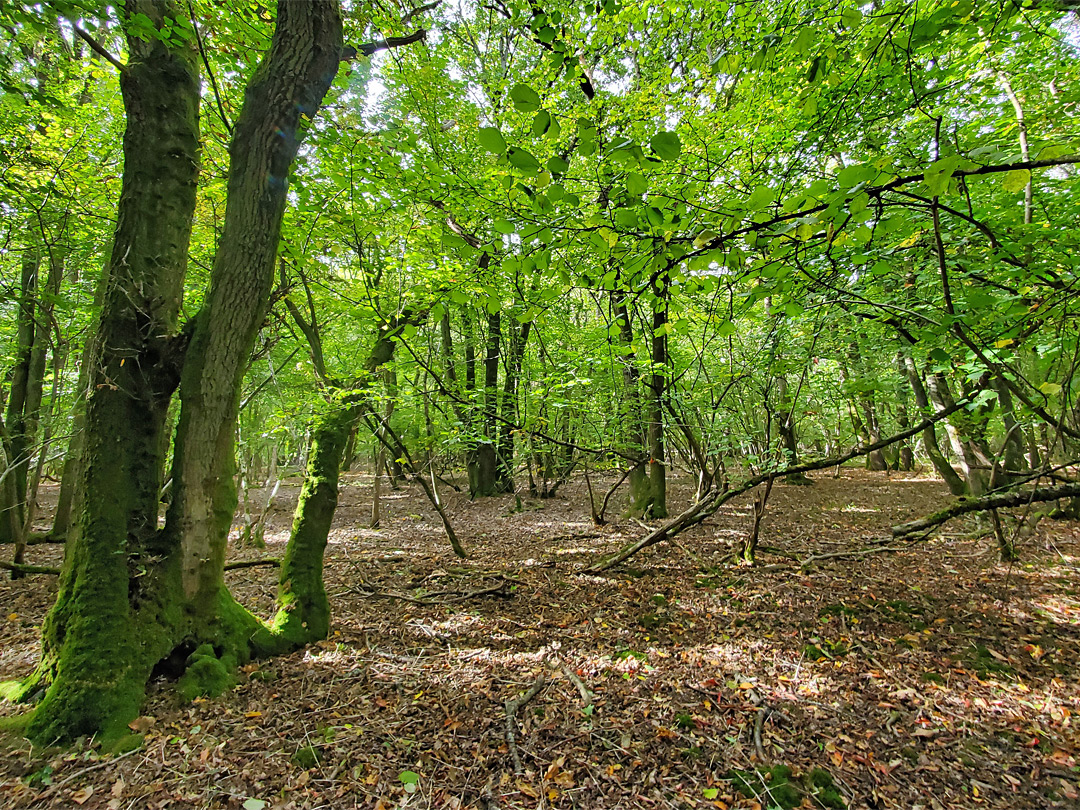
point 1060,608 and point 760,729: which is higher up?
point 1060,608

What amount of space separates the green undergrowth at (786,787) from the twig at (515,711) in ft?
4.03

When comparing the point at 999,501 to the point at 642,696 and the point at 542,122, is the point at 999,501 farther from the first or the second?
the point at 542,122

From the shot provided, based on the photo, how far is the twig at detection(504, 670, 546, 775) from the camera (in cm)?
270

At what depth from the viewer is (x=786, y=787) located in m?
2.51

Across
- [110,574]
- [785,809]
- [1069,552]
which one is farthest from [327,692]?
[1069,552]

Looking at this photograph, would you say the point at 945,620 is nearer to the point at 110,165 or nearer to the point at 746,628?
the point at 746,628

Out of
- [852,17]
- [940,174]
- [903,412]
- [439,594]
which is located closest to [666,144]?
[940,174]

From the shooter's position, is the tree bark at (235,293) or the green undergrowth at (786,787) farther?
the tree bark at (235,293)

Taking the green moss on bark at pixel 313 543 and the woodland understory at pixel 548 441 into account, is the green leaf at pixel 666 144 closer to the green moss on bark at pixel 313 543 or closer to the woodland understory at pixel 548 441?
the woodland understory at pixel 548 441

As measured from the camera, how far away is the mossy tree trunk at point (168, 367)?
291 cm

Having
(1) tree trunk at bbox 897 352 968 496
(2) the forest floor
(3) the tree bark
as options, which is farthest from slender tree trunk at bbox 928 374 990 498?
(3) the tree bark

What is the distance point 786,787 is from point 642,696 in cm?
102

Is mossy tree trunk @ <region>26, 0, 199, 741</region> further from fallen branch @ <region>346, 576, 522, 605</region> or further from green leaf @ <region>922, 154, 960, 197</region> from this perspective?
green leaf @ <region>922, 154, 960, 197</region>

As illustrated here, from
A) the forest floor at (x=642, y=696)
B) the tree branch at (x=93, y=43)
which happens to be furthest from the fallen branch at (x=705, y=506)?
the tree branch at (x=93, y=43)
